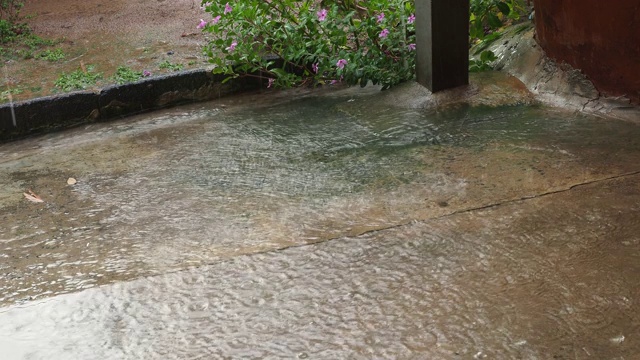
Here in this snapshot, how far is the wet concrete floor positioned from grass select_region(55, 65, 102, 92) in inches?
42.7

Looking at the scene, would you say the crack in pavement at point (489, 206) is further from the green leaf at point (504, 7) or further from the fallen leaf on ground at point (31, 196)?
the green leaf at point (504, 7)

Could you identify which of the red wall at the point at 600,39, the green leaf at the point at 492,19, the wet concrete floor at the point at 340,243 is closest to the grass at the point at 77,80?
the wet concrete floor at the point at 340,243

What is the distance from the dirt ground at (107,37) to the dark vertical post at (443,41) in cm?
184

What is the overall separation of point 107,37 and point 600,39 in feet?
13.9

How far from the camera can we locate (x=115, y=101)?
4473 millimetres

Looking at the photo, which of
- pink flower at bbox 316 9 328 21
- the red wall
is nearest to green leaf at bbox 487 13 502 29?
the red wall

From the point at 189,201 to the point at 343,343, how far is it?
1260mm

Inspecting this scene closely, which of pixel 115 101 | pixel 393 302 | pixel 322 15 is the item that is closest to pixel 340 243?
pixel 393 302

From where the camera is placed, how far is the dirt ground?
5.07 m

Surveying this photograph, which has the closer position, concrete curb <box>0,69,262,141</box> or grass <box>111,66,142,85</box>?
concrete curb <box>0,69,262,141</box>

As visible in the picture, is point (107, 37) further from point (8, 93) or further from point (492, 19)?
point (492, 19)

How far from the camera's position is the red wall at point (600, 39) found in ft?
10.4

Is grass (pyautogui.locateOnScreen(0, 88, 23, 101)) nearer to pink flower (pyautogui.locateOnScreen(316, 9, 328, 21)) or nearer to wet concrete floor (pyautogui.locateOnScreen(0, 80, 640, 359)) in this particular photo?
wet concrete floor (pyautogui.locateOnScreen(0, 80, 640, 359))

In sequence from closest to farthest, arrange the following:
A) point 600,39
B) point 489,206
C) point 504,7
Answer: point 489,206, point 600,39, point 504,7
